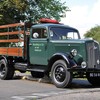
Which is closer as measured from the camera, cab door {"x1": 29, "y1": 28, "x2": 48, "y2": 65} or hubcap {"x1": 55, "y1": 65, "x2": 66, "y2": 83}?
hubcap {"x1": 55, "y1": 65, "x2": 66, "y2": 83}

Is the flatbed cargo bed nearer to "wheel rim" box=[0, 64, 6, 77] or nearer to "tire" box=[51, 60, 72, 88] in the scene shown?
"wheel rim" box=[0, 64, 6, 77]

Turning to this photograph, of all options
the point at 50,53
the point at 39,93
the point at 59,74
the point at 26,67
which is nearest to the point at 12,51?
the point at 26,67

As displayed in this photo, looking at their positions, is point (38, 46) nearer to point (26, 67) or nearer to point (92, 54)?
point (26, 67)

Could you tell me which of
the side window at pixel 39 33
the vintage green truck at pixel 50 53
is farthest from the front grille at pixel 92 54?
the side window at pixel 39 33

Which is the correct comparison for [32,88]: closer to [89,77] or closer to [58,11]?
[89,77]

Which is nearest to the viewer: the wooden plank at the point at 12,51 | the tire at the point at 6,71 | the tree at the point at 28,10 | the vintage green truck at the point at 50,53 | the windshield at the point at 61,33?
the vintage green truck at the point at 50,53

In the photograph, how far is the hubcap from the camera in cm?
1510

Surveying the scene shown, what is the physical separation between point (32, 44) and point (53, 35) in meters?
1.08

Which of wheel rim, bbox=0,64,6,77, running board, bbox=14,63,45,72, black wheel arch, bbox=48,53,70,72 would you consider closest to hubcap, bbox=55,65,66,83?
black wheel arch, bbox=48,53,70,72

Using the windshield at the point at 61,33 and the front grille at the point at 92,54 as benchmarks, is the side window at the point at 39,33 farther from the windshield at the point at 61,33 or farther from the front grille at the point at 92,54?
the front grille at the point at 92,54

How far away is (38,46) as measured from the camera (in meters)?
16.8

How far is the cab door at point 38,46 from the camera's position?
54.1 feet

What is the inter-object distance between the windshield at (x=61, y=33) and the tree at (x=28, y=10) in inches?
790

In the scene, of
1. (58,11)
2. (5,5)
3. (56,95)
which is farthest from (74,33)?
(58,11)
